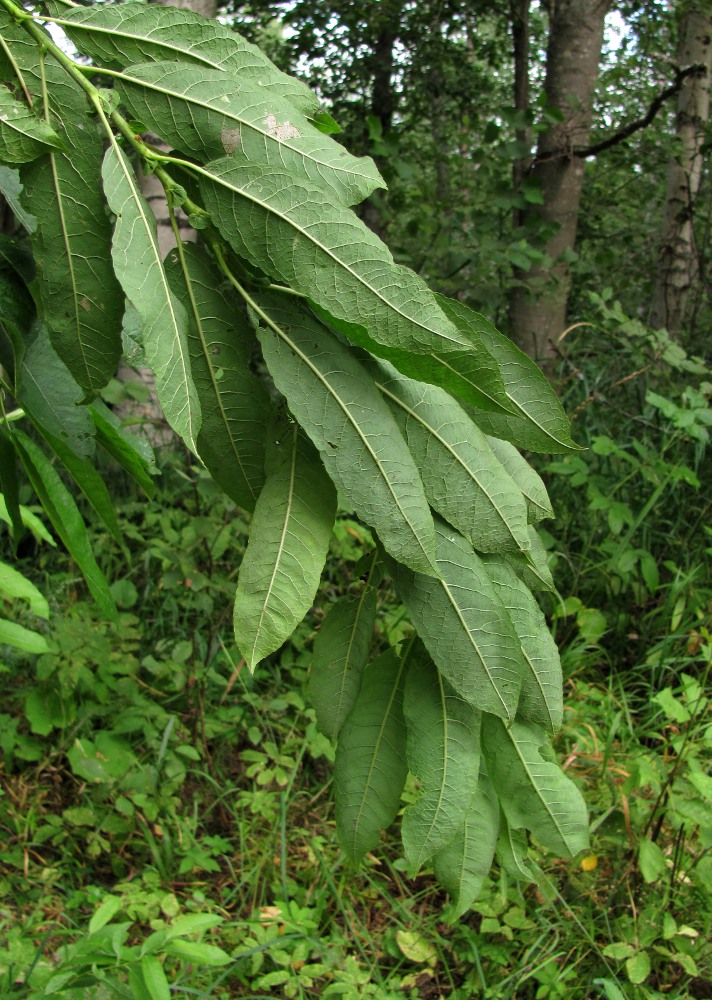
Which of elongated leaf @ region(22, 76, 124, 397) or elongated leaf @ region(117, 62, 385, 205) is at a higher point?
elongated leaf @ region(117, 62, 385, 205)

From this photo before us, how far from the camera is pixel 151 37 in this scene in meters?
0.70

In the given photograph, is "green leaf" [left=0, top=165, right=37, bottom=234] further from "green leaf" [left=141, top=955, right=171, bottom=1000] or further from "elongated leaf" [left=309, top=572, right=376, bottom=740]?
"green leaf" [left=141, top=955, right=171, bottom=1000]

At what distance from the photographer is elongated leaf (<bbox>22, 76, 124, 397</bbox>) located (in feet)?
2.17

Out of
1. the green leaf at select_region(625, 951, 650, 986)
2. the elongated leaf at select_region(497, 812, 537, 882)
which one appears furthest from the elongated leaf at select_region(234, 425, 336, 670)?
the green leaf at select_region(625, 951, 650, 986)

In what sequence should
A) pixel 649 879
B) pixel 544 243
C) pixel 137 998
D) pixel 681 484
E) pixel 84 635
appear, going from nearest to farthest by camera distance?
pixel 137 998, pixel 649 879, pixel 84 635, pixel 681 484, pixel 544 243

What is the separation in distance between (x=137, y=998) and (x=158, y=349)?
1294mm

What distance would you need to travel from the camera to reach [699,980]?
203cm

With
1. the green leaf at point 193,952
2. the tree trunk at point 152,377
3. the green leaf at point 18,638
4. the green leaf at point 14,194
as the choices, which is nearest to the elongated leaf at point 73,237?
the green leaf at point 14,194

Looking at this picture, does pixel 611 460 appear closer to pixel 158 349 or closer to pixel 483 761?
pixel 483 761

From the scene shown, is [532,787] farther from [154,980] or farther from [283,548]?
[154,980]

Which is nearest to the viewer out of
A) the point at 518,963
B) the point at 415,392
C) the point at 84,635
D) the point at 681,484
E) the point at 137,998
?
the point at 415,392

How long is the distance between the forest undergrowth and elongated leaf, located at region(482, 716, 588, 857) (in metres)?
0.98

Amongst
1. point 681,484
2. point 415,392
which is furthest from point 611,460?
point 415,392

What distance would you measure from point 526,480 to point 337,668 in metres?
0.25
